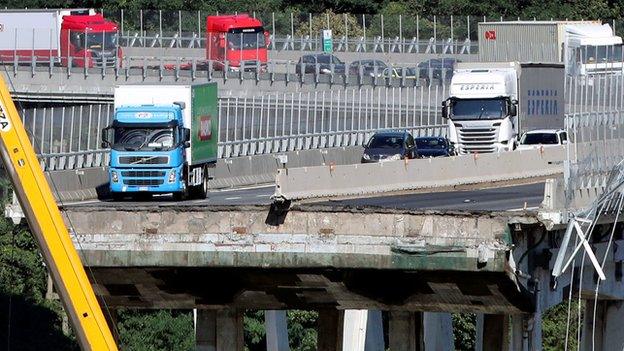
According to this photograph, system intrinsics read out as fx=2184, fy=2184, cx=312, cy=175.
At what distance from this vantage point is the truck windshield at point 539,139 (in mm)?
69750

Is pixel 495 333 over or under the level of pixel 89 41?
over

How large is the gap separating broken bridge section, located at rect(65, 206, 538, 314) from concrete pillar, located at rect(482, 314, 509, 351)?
21.4 ft

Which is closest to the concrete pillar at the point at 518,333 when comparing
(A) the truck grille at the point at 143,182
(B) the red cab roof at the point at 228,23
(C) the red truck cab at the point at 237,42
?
(A) the truck grille at the point at 143,182

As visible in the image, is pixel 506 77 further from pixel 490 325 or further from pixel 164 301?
pixel 164 301

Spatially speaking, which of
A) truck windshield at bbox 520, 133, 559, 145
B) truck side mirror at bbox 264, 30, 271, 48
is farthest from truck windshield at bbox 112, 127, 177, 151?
truck side mirror at bbox 264, 30, 271, 48

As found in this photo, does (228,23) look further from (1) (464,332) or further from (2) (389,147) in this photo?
(2) (389,147)

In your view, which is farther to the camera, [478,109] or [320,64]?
[320,64]

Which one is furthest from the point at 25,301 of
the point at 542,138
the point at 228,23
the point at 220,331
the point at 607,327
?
the point at 220,331

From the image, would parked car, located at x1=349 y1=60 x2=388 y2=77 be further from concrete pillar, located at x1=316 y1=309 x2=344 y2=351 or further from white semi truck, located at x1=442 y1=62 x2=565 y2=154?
concrete pillar, located at x1=316 y1=309 x2=344 y2=351

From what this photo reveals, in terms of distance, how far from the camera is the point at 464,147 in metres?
71.4

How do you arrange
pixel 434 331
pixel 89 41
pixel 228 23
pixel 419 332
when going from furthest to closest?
1. pixel 228 23
2. pixel 89 41
3. pixel 434 331
4. pixel 419 332

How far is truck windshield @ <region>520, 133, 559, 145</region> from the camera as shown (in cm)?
6975

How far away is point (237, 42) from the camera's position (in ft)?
323

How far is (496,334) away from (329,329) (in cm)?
429
